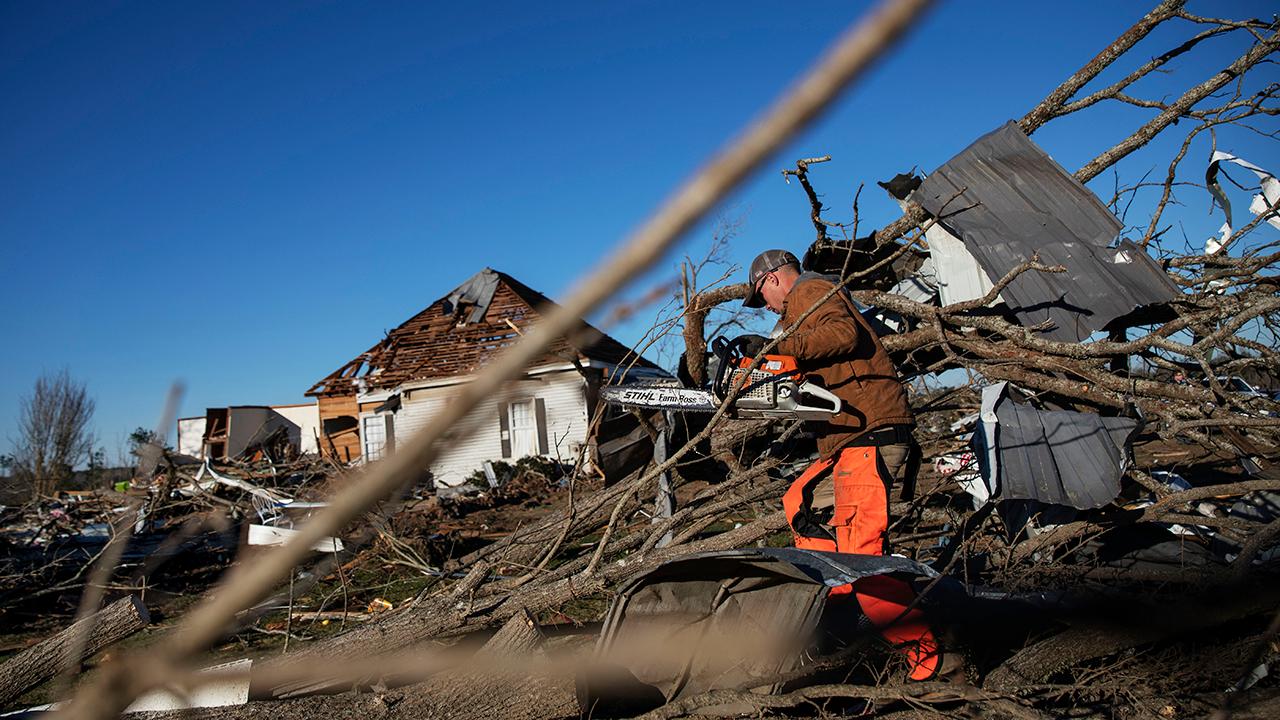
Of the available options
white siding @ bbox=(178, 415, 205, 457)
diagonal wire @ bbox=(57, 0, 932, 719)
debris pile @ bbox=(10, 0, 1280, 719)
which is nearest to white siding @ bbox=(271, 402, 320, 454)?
white siding @ bbox=(178, 415, 205, 457)

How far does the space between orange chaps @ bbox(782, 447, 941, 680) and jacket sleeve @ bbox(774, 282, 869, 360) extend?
0.52 m

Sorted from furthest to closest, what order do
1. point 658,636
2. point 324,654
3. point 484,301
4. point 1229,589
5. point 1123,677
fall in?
1. point 484,301
2. point 324,654
3. point 1229,589
4. point 1123,677
5. point 658,636

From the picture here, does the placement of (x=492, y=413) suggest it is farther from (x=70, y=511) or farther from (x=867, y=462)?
(x=70, y=511)

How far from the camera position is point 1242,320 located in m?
4.52

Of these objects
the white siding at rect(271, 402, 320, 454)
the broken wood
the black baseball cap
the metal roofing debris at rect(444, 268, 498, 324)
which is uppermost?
the metal roofing debris at rect(444, 268, 498, 324)

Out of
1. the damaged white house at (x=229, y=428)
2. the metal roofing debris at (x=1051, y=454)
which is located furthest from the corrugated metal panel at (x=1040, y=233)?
the damaged white house at (x=229, y=428)

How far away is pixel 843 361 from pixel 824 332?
32cm

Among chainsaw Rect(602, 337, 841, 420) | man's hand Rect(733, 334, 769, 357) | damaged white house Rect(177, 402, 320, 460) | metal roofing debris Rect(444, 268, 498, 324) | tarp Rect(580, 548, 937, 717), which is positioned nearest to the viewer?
tarp Rect(580, 548, 937, 717)

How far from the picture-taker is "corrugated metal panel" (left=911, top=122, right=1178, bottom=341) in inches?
191

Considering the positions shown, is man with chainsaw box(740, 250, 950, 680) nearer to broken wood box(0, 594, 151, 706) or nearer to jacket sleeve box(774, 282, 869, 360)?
jacket sleeve box(774, 282, 869, 360)

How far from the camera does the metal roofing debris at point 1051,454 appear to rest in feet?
14.4

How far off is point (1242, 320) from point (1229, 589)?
6.59 ft

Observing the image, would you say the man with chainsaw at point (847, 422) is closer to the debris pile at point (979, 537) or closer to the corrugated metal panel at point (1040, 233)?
the debris pile at point (979, 537)

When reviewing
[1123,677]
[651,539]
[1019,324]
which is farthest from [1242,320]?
→ [651,539]
